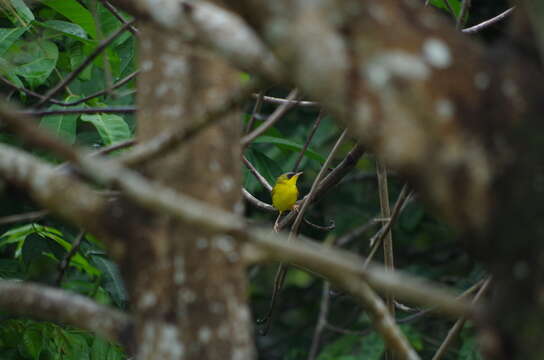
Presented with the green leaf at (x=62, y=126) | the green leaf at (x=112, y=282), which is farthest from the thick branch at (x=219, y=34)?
the green leaf at (x=112, y=282)

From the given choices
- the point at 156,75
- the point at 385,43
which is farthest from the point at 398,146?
the point at 156,75

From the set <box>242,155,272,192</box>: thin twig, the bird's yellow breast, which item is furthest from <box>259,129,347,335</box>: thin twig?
the bird's yellow breast

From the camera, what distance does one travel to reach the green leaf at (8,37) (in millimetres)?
3305

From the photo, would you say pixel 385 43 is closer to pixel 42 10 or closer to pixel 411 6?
pixel 411 6

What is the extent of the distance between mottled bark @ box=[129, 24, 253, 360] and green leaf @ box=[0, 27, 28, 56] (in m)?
1.89

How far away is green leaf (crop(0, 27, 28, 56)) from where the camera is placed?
10.8 ft

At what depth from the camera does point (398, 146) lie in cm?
130

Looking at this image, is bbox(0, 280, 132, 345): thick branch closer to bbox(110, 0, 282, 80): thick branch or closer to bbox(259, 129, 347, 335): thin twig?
bbox(110, 0, 282, 80): thick branch

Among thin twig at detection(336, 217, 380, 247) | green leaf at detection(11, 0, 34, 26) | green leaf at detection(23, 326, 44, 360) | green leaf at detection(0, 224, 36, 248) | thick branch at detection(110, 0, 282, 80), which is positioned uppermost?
thick branch at detection(110, 0, 282, 80)

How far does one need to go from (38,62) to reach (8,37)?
178 millimetres

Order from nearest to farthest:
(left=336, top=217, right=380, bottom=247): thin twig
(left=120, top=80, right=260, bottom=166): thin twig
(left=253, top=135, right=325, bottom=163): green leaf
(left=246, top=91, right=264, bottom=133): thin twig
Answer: (left=120, top=80, right=260, bottom=166): thin twig < (left=246, top=91, right=264, bottom=133): thin twig < (left=253, top=135, right=325, bottom=163): green leaf < (left=336, top=217, right=380, bottom=247): thin twig

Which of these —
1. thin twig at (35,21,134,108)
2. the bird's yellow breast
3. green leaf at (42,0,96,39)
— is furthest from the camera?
the bird's yellow breast

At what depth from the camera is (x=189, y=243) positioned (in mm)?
1552

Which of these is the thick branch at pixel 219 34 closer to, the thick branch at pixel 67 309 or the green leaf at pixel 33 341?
the thick branch at pixel 67 309
